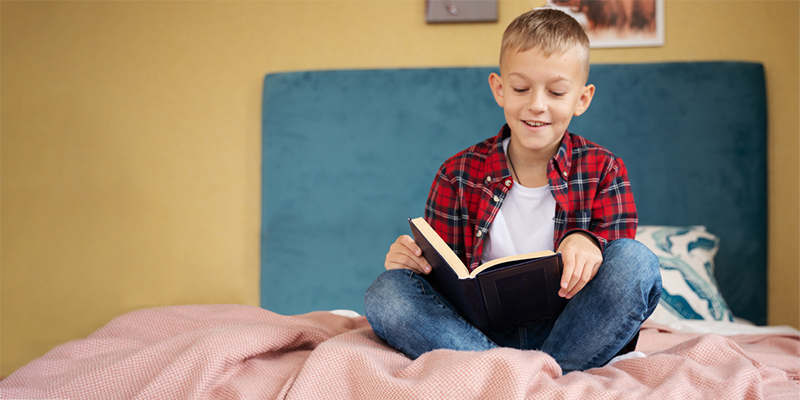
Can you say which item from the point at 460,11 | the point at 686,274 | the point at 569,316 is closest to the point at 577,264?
the point at 569,316

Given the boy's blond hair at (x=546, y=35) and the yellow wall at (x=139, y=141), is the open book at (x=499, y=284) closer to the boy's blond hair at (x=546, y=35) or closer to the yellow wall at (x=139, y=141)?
the boy's blond hair at (x=546, y=35)

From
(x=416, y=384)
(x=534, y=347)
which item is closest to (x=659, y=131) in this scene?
(x=534, y=347)

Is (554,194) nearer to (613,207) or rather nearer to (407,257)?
(613,207)

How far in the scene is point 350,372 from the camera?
76cm

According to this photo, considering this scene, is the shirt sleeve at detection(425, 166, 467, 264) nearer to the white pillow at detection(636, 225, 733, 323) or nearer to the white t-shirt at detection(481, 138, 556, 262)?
the white t-shirt at detection(481, 138, 556, 262)

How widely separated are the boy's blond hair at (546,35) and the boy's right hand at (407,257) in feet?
1.31

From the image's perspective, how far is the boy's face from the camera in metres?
1.00

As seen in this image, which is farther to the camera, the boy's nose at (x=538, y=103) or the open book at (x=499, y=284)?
the boy's nose at (x=538, y=103)

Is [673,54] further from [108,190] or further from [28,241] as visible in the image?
[28,241]

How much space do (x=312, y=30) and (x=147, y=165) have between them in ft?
2.42

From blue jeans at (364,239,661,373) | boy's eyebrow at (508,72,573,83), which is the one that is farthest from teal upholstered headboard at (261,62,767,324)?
blue jeans at (364,239,661,373)

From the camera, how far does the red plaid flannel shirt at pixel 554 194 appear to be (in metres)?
1.02

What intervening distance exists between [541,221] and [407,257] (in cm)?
29

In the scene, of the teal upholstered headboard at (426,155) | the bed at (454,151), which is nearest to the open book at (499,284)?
the bed at (454,151)
